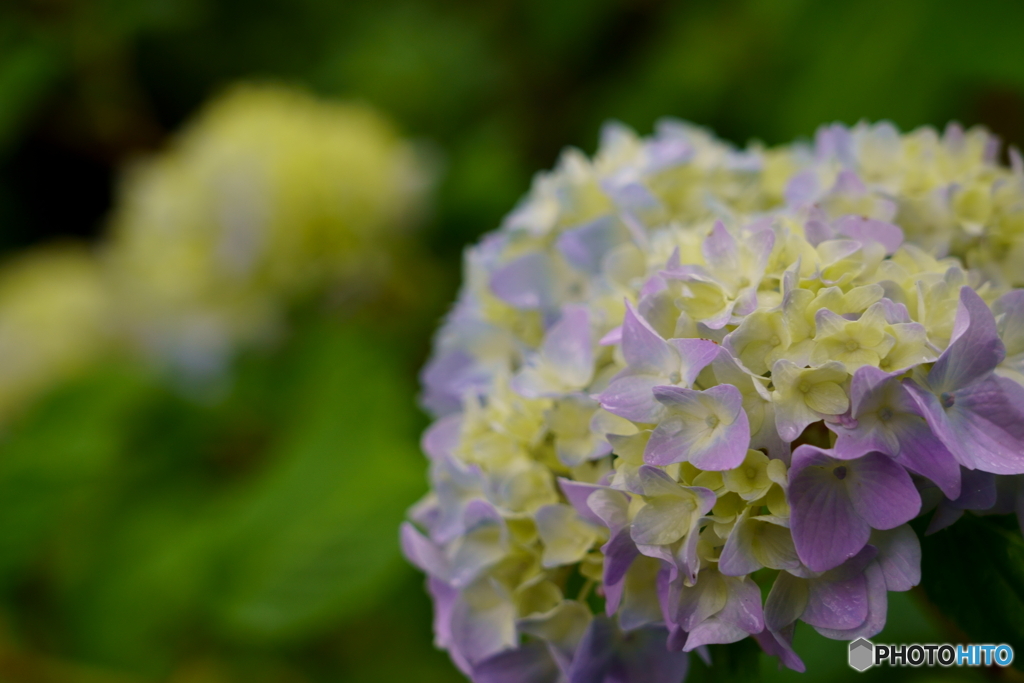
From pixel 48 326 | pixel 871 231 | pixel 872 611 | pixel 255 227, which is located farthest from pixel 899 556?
pixel 48 326

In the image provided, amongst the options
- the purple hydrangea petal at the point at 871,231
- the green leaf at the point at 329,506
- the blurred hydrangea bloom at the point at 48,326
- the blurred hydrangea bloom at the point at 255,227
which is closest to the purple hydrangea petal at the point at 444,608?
the purple hydrangea petal at the point at 871,231

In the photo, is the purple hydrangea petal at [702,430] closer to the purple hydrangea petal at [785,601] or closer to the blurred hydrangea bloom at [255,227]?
the purple hydrangea petal at [785,601]

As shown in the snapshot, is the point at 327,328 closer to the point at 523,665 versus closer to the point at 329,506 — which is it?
the point at 329,506

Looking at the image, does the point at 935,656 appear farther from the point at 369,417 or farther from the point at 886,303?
the point at 369,417

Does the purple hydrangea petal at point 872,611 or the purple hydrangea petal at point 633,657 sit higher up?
the purple hydrangea petal at point 633,657

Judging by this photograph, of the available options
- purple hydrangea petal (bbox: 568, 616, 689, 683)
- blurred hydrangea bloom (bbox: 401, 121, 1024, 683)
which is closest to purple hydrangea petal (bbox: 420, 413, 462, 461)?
blurred hydrangea bloom (bbox: 401, 121, 1024, 683)

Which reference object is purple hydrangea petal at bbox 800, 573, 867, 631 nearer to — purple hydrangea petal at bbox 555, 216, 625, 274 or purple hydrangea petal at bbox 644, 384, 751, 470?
purple hydrangea petal at bbox 644, 384, 751, 470
